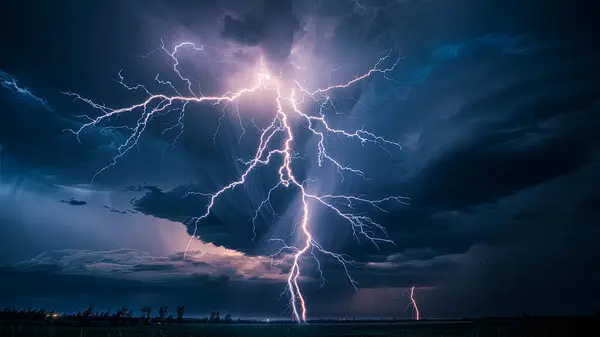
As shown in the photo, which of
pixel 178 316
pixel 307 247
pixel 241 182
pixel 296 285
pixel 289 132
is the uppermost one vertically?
pixel 289 132

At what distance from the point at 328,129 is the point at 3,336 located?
27.1 metres

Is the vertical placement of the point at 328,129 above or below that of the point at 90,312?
above

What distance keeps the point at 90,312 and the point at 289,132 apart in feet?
261

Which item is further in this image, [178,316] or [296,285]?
[178,316]

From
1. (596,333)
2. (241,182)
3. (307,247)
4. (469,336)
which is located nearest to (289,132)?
(241,182)

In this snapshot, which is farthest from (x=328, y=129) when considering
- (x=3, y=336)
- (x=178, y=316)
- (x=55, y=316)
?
(x=178, y=316)

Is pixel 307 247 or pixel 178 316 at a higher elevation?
pixel 307 247

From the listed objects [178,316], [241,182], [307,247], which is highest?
[241,182]

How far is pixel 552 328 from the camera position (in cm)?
3088

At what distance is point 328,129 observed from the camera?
86.1ft

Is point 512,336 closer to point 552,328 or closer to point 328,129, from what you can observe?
point 552,328

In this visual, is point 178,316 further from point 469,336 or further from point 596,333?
point 596,333

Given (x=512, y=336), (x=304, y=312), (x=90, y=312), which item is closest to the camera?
(x=304, y=312)

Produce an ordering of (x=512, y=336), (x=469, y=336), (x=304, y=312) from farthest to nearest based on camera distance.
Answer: (x=469, y=336) → (x=512, y=336) → (x=304, y=312)
